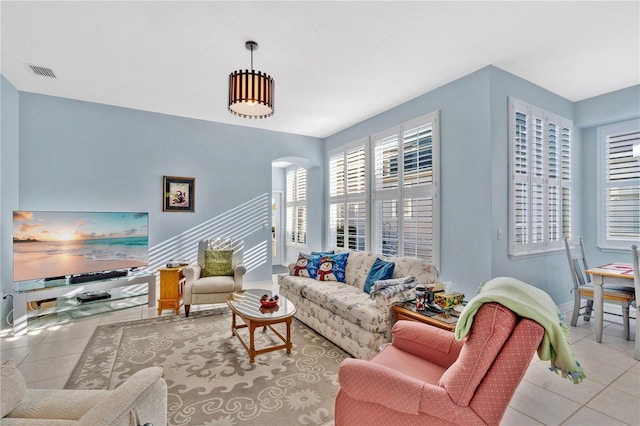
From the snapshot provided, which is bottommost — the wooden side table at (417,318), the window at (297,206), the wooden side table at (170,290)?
the wooden side table at (170,290)

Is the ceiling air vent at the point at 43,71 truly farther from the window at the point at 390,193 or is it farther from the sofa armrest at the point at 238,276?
the window at the point at 390,193

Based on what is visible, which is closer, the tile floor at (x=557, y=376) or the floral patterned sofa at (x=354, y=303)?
the tile floor at (x=557, y=376)

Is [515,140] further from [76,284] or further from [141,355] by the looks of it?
[76,284]

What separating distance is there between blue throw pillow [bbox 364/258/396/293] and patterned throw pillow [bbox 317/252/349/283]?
22.0 inches

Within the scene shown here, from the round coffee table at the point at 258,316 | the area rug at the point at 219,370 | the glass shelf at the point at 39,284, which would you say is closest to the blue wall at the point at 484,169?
the area rug at the point at 219,370

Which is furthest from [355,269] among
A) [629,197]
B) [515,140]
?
[629,197]

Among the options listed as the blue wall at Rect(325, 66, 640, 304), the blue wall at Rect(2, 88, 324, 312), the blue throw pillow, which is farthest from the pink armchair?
the blue wall at Rect(2, 88, 324, 312)

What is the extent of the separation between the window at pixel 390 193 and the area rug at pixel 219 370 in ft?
6.08

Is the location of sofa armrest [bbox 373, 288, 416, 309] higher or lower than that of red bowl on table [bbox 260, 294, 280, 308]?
higher

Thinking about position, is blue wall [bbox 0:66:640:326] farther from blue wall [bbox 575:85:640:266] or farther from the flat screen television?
the flat screen television

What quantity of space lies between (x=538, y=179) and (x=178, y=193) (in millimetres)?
5191

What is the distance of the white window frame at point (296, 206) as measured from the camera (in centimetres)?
707

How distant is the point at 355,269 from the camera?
3.89m

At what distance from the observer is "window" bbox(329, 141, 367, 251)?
511cm
